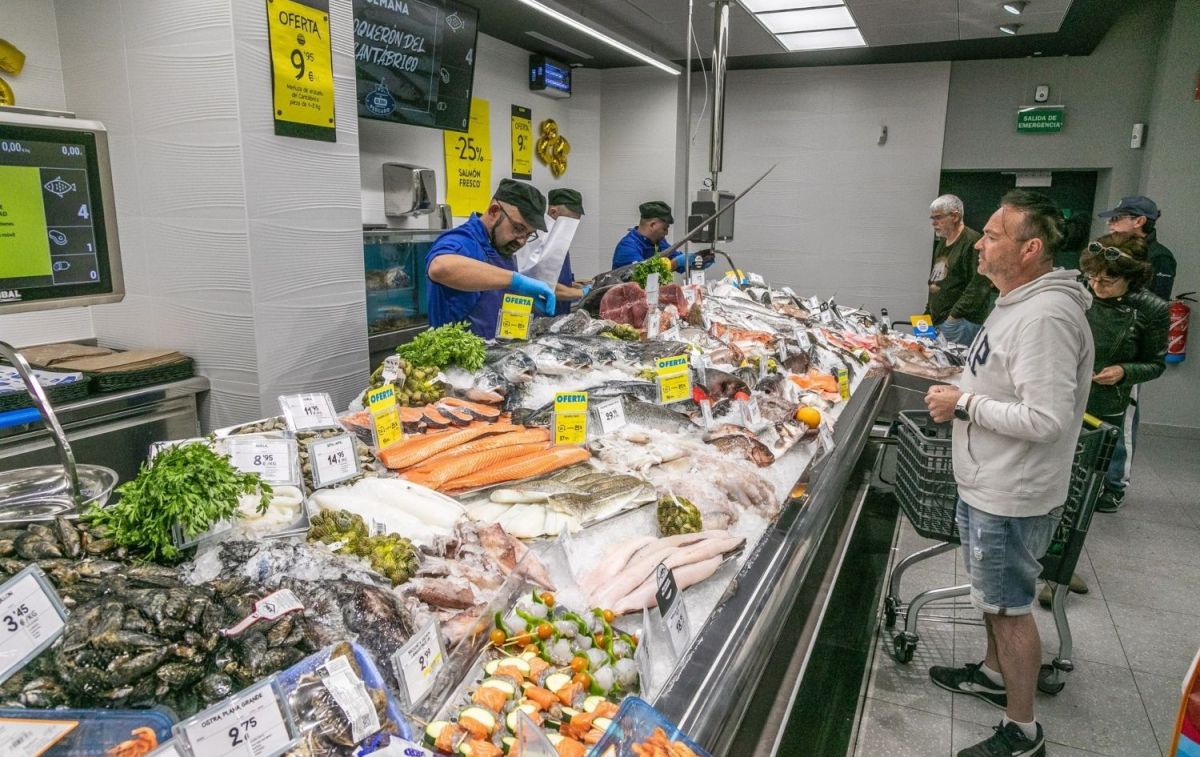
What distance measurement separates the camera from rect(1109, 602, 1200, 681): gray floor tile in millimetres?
3621

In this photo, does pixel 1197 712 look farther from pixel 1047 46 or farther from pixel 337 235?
pixel 1047 46

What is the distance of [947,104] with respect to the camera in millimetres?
8727

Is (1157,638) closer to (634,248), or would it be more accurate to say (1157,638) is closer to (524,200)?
(524,200)

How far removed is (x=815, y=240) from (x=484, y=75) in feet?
15.0

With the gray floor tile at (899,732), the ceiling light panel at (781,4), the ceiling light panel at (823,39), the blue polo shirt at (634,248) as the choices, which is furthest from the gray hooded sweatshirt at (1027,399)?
the ceiling light panel at (823,39)

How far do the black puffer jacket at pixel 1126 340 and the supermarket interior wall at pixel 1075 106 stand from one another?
14.8 ft

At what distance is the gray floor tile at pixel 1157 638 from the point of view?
11.9 feet

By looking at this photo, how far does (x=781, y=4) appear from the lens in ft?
20.9

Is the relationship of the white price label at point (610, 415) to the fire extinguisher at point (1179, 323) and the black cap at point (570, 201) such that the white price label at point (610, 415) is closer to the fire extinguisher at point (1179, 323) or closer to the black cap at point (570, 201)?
the black cap at point (570, 201)

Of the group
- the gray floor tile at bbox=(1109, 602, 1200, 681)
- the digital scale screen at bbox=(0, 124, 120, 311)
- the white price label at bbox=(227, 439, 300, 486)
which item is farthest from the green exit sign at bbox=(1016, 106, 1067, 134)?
the digital scale screen at bbox=(0, 124, 120, 311)

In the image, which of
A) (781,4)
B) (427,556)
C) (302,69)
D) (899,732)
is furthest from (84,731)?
(781,4)

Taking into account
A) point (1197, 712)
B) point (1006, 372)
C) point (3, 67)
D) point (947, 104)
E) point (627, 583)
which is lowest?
point (1197, 712)

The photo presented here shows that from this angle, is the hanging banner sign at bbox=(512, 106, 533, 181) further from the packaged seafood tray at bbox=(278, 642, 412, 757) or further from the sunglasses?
the packaged seafood tray at bbox=(278, 642, 412, 757)

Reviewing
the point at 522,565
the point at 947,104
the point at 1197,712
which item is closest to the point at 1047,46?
the point at 947,104
